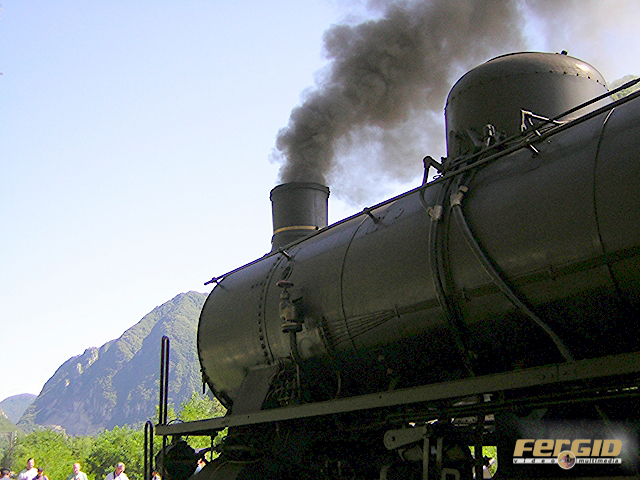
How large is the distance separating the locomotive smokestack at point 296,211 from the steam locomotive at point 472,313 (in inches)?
56.7

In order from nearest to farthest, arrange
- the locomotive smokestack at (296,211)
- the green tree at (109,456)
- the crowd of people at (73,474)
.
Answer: the locomotive smokestack at (296,211)
the crowd of people at (73,474)
the green tree at (109,456)

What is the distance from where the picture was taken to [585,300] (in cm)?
370

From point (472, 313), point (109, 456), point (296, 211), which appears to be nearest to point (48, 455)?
point (109, 456)

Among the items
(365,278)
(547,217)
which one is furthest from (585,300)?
(365,278)

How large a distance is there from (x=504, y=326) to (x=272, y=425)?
118 inches

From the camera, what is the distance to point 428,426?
457 centimetres

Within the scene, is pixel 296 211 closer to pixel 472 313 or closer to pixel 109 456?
pixel 472 313

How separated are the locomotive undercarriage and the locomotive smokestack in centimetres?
276

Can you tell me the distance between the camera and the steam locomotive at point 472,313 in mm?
3631

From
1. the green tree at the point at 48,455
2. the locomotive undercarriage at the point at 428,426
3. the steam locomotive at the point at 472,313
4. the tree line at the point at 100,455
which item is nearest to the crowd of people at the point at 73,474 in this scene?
the locomotive undercarriage at the point at 428,426

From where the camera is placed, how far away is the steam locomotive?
11.9 feet

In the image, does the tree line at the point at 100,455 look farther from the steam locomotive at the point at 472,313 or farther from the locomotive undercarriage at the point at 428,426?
the steam locomotive at the point at 472,313

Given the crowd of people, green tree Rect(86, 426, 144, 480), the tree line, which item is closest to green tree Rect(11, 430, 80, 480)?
the tree line

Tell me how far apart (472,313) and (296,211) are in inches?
177
